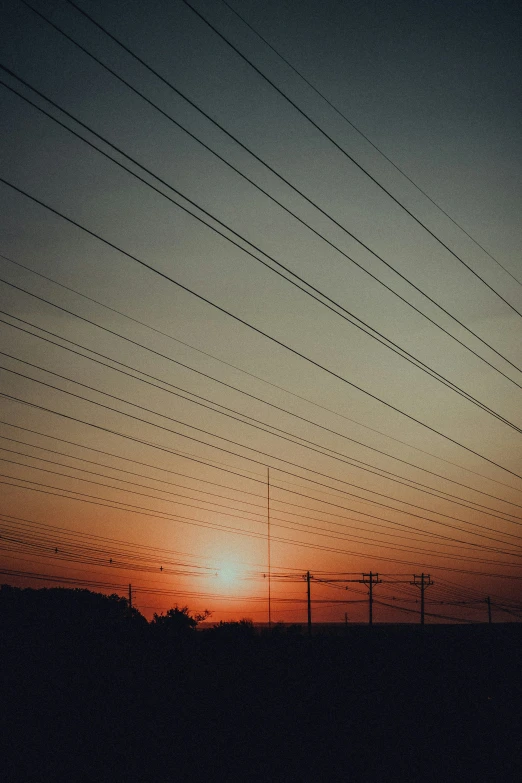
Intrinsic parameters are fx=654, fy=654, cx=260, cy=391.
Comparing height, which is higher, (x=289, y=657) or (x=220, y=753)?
(x=289, y=657)

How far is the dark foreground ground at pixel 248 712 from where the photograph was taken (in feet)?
67.7

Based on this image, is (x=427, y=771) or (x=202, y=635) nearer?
(x=427, y=771)

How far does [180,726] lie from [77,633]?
15981 millimetres

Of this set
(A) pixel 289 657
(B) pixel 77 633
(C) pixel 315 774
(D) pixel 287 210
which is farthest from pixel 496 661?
(D) pixel 287 210

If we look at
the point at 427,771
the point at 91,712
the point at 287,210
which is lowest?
the point at 427,771

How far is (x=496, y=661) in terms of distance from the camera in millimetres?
37062

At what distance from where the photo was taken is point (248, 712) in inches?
922

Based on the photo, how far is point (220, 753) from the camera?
21.2 m

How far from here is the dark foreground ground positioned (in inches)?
812

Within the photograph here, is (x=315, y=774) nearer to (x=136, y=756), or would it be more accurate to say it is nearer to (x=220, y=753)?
(x=220, y=753)

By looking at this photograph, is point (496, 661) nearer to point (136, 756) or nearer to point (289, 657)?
point (289, 657)

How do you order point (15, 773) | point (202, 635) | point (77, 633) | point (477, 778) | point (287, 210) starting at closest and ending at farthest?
point (287, 210) → point (15, 773) → point (477, 778) → point (202, 635) → point (77, 633)

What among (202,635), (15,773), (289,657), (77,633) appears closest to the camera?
(15,773)

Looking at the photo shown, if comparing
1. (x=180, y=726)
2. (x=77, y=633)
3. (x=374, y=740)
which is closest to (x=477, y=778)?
(x=374, y=740)
